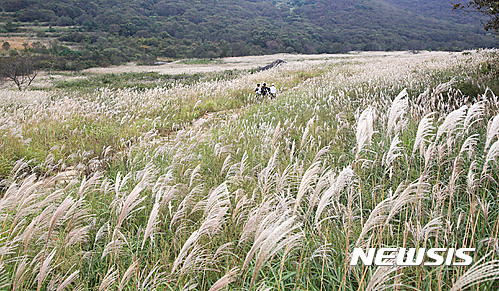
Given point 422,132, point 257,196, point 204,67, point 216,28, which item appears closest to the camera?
point 422,132

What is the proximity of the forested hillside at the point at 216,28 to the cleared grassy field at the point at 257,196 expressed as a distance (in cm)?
5489

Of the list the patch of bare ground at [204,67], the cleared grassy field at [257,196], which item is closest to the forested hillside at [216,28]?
the patch of bare ground at [204,67]

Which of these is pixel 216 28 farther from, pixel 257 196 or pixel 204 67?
pixel 257 196

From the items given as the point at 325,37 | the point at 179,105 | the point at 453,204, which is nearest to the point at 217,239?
the point at 453,204

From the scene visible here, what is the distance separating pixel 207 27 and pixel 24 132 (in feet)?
331

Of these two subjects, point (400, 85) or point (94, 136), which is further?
point (400, 85)

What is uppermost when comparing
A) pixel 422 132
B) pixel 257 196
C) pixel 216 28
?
pixel 216 28

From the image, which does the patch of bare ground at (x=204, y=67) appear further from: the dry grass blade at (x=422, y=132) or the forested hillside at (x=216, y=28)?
the dry grass blade at (x=422, y=132)

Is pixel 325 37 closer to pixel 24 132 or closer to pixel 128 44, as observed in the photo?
pixel 128 44

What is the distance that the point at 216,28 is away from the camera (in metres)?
97.4

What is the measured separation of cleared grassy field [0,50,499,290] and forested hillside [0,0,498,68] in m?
54.9

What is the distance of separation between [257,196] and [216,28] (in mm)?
104137

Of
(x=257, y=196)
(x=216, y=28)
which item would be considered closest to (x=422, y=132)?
(x=257, y=196)

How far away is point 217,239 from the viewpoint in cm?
217
